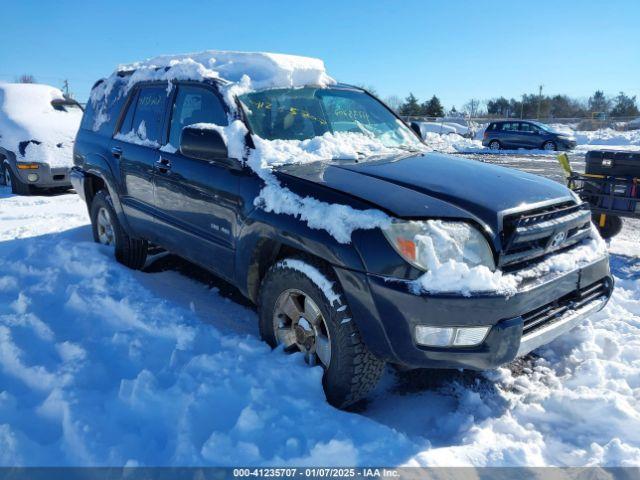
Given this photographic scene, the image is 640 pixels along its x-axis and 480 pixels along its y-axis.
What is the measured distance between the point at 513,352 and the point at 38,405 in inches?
95.6

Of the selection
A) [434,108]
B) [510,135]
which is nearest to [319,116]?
[510,135]

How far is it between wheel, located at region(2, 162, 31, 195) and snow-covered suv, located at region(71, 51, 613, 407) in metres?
5.30

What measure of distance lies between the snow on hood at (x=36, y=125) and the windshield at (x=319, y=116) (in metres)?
6.40

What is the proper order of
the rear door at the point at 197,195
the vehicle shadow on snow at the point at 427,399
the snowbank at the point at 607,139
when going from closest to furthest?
the vehicle shadow on snow at the point at 427,399 < the rear door at the point at 197,195 < the snowbank at the point at 607,139

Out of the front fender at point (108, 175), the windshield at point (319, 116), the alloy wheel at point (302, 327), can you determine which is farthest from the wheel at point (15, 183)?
the alloy wheel at point (302, 327)

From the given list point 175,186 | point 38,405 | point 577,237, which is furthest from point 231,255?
point 577,237

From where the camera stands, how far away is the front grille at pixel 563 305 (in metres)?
2.59

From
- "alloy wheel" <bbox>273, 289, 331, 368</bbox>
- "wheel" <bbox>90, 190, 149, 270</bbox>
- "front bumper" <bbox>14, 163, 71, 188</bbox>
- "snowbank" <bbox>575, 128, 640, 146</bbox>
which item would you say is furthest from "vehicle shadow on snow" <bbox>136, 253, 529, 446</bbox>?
"snowbank" <bbox>575, 128, 640, 146</bbox>

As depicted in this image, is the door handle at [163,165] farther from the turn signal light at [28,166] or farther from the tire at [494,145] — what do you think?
the tire at [494,145]

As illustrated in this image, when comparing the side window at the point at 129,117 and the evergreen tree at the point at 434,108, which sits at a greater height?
the evergreen tree at the point at 434,108

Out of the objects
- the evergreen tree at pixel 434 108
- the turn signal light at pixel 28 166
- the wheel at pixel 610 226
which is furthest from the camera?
the evergreen tree at pixel 434 108

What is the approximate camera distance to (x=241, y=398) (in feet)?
8.50

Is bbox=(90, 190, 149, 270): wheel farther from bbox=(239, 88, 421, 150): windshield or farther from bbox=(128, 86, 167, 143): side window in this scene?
bbox=(239, 88, 421, 150): windshield

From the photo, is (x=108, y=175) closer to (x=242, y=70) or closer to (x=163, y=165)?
(x=163, y=165)
